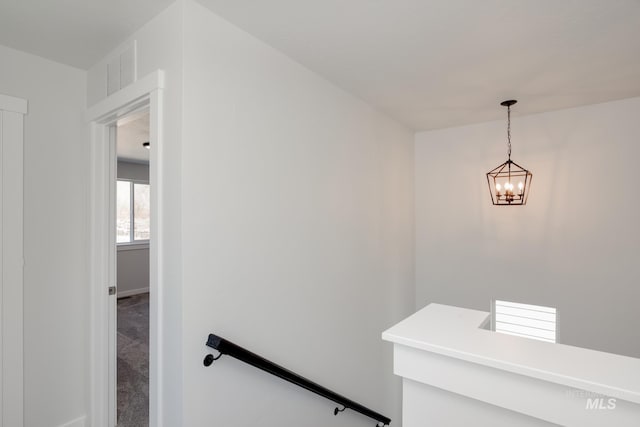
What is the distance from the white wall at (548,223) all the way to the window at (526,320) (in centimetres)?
9

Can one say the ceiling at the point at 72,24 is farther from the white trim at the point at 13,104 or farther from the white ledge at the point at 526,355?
the white ledge at the point at 526,355

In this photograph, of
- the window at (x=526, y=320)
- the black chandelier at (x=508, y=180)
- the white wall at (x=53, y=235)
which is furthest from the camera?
the window at (x=526, y=320)

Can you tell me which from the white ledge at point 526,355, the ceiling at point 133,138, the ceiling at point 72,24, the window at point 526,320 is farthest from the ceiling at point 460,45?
the window at point 526,320

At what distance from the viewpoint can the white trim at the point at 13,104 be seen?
1.79 m

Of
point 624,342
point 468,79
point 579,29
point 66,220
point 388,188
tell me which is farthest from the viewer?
point 388,188

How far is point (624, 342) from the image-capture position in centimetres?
272

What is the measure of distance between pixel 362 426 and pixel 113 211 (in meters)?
2.61

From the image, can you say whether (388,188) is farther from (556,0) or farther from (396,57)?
(556,0)

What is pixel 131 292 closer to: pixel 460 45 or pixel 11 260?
pixel 11 260

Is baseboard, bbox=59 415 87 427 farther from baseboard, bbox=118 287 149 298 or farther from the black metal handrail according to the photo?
baseboard, bbox=118 287 149 298

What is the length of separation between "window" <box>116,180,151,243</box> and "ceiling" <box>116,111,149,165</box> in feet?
2.22

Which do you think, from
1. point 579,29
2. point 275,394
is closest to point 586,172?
point 579,29

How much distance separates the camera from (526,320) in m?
3.22

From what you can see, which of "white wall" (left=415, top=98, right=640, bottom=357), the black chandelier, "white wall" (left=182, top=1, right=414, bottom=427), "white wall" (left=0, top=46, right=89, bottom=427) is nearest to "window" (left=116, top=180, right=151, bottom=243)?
"white wall" (left=0, top=46, right=89, bottom=427)
